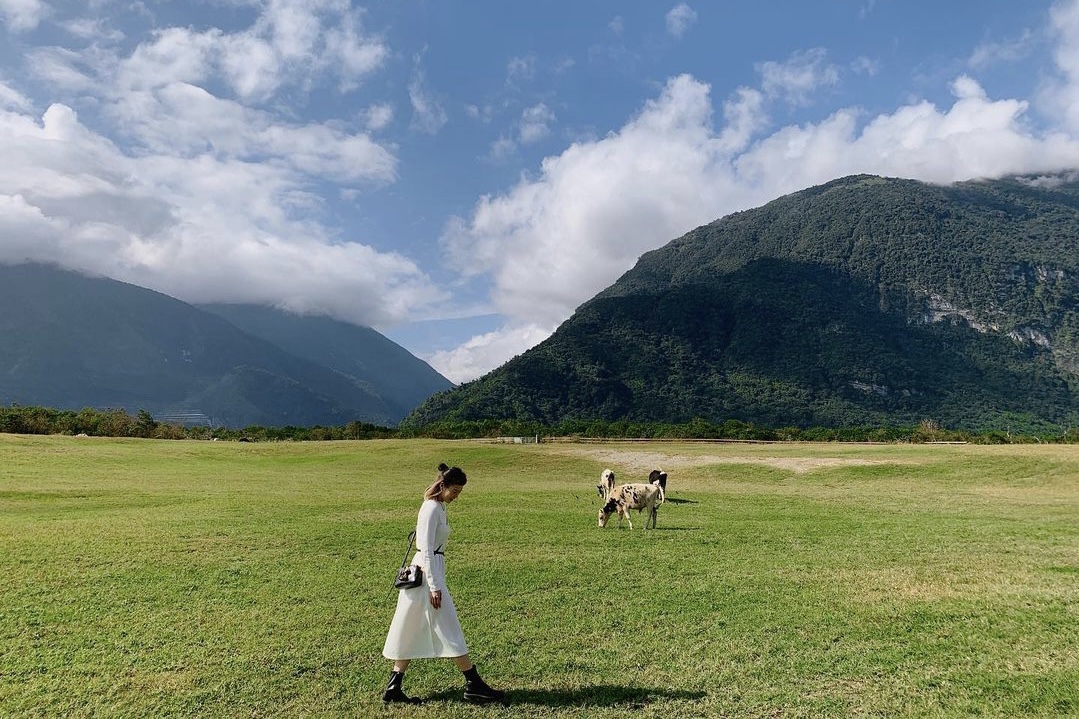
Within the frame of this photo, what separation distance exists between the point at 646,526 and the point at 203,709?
49.2ft

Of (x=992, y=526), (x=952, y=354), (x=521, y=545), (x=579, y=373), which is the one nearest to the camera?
(x=521, y=545)

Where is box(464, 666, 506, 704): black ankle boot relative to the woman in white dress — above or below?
below

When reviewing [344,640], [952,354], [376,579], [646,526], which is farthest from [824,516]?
[952,354]

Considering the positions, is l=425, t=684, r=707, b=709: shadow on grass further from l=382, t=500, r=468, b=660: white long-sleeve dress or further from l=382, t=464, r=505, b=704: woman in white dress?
l=382, t=500, r=468, b=660: white long-sleeve dress

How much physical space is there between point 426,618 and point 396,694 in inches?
35.7

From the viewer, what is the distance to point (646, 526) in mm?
19547

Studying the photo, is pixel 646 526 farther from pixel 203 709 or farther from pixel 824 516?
pixel 203 709

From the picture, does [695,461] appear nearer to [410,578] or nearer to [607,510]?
[607,510]

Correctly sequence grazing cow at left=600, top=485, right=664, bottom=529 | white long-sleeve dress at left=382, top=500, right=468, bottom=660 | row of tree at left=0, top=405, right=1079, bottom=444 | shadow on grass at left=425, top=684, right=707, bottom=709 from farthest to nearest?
row of tree at left=0, top=405, right=1079, bottom=444 → grazing cow at left=600, top=485, right=664, bottom=529 → white long-sleeve dress at left=382, top=500, right=468, bottom=660 → shadow on grass at left=425, top=684, right=707, bottom=709

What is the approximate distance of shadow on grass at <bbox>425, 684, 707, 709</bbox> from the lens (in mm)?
6812

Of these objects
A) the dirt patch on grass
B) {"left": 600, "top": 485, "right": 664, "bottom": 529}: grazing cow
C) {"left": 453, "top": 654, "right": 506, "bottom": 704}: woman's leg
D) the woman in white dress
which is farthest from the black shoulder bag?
the dirt patch on grass

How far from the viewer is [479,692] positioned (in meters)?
6.89

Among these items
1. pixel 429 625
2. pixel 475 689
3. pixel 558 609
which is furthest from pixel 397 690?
pixel 558 609

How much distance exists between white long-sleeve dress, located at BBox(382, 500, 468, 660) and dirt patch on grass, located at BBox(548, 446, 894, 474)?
116ft
